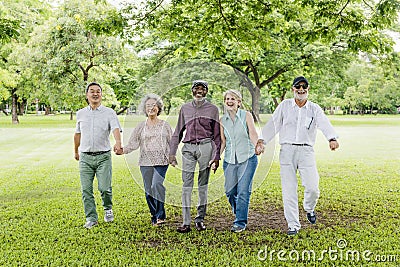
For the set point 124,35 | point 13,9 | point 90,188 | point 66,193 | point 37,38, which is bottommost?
point 66,193

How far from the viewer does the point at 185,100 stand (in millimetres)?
5781

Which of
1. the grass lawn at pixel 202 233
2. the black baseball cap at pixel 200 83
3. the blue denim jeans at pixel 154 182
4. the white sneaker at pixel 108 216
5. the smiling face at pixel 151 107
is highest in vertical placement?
the black baseball cap at pixel 200 83

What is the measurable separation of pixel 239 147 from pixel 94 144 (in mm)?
1929

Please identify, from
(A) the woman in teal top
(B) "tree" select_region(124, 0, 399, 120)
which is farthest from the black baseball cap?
(B) "tree" select_region(124, 0, 399, 120)

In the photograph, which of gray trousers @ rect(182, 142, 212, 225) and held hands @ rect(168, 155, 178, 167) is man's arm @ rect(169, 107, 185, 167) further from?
gray trousers @ rect(182, 142, 212, 225)

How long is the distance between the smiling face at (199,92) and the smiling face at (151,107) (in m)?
0.62

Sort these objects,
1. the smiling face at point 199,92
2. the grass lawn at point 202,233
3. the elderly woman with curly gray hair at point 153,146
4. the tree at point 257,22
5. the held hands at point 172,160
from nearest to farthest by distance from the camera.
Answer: the grass lawn at point 202,233
the smiling face at point 199,92
the held hands at point 172,160
the elderly woman with curly gray hair at point 153,146
the tree at point 257,22

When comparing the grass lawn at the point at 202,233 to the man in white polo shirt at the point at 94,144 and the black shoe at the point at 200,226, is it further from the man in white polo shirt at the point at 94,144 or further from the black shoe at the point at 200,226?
the man in white polo shirt at the point at 94,144

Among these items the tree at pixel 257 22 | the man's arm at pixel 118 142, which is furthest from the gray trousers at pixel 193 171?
the tree at pixel 257 22

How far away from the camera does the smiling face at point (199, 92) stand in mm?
5566

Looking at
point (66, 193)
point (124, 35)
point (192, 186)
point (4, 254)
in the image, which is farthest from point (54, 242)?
point (124, 35)

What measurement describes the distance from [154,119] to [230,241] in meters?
1.85

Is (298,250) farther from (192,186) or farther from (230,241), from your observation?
(192,186)

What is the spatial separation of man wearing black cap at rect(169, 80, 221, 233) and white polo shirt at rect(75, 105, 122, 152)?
3.14 feet
